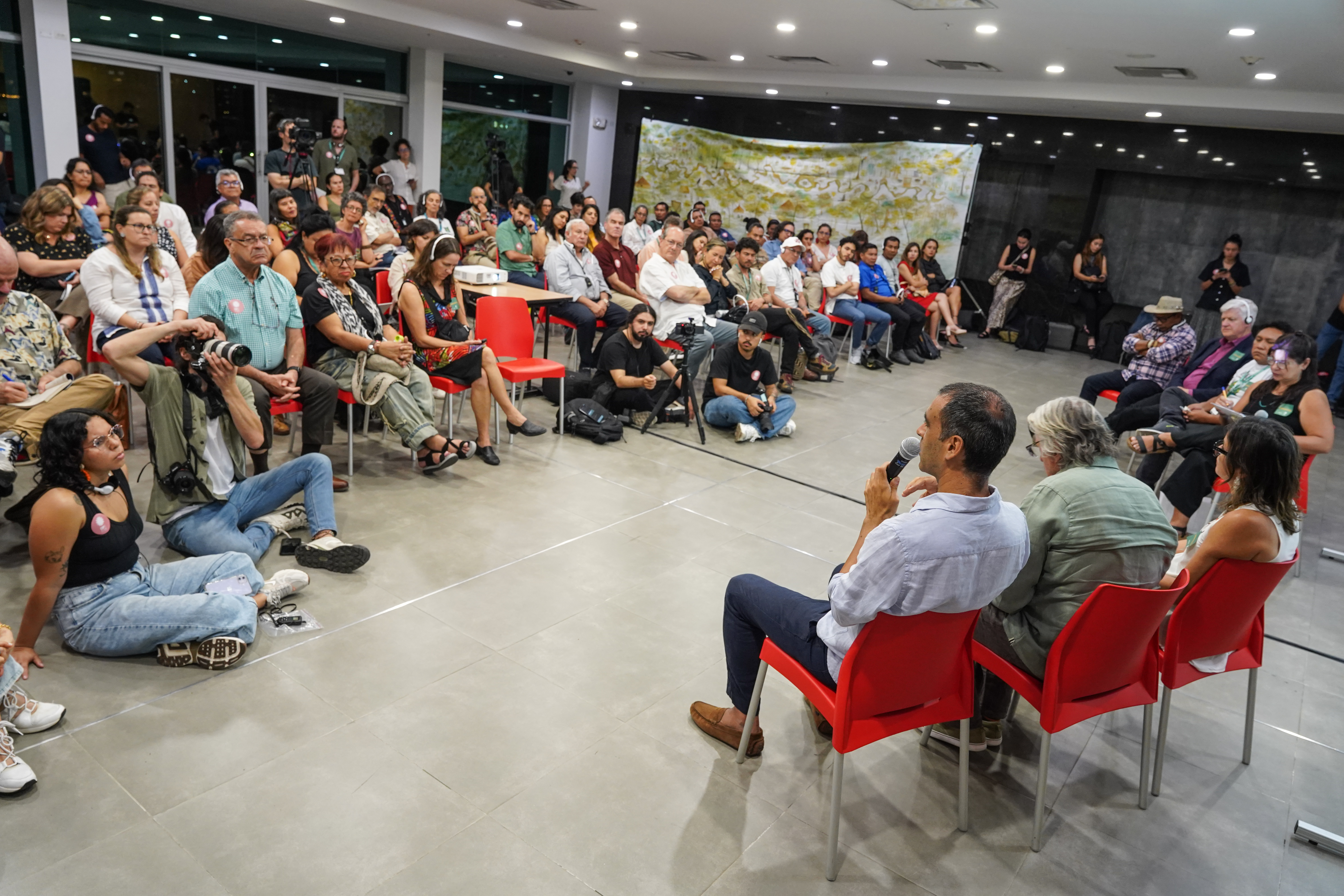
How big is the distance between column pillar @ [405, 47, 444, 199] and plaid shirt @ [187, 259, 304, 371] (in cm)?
832

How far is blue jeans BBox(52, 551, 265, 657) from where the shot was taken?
8.61 ft

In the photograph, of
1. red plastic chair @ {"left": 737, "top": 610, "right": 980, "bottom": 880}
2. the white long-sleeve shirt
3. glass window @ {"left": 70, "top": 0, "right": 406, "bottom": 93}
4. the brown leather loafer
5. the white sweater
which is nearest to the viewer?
the white long-sleeve shirt

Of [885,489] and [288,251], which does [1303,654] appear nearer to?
[885,489]

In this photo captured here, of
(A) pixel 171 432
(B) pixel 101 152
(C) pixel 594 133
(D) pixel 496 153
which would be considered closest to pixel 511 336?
(A) pixel 171 432

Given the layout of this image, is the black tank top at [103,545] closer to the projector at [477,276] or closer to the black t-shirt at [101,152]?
the projector at [477,276]

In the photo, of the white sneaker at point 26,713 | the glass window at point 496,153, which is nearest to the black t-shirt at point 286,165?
the glass window at point 496,153

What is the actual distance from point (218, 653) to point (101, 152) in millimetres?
7903

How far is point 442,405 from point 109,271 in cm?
222

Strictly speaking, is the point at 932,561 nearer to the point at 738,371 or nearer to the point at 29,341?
the point at 29,341

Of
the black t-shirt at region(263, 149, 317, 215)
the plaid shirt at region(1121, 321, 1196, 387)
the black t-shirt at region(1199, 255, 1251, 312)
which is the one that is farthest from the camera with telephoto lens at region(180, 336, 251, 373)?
the black t-shirt at region(1199, 255, 1251, 312)

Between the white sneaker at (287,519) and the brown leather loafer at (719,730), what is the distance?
6.41 feet

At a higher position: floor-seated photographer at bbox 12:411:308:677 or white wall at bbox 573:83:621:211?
white wall at bbox 573:83:621:211

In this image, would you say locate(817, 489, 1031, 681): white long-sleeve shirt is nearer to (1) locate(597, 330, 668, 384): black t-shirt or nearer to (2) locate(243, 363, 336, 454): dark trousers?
(2) locate(243, 363, 336, 454): dark trousers

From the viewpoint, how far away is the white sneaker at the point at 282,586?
3.04 meters
